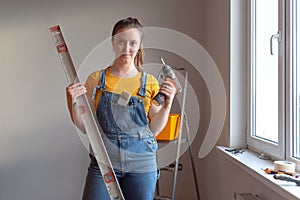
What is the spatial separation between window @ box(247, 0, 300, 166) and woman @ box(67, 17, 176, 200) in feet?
1.72

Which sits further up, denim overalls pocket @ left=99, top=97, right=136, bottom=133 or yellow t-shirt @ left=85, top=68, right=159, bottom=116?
yellow t-shirt @ left=85, top=68, right=159, bottom=116

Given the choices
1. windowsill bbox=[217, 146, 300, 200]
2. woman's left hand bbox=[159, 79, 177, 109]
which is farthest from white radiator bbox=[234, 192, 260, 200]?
woman's left hand bbox=[159, 79, 177, 109]

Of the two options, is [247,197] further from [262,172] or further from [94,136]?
[94,136]

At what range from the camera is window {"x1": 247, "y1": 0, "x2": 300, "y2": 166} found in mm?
1409

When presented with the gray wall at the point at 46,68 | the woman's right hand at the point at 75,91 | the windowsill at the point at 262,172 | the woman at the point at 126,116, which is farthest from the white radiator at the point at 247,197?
the gray wall at the point at 46,68

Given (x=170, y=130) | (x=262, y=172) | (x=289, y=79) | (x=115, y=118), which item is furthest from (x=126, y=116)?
(x=170, y=130)

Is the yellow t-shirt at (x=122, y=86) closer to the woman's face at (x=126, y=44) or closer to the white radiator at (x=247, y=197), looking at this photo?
the woman's face at (x=126, y=44)

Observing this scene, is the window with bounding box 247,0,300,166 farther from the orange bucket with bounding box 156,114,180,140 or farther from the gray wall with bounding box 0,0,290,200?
the gray wall with bounding box 0,0,290,200

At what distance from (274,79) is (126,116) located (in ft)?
2.63

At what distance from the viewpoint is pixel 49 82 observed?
2.63 metres

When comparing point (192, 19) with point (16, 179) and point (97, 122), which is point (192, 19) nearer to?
point (97, 122)

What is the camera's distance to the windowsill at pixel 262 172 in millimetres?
1146

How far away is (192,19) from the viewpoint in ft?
8.55

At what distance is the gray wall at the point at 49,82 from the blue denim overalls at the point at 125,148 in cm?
131
